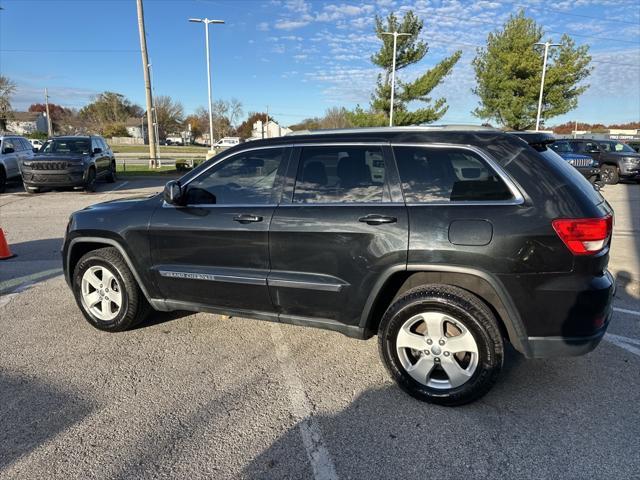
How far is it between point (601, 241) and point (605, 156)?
18186mm

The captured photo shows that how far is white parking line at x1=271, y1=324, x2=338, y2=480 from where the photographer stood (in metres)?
2.37

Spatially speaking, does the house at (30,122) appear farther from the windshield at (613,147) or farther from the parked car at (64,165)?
the windshield at (613,147)

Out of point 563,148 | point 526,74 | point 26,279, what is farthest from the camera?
point 526,74

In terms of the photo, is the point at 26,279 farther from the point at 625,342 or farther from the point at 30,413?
the point at 625,342

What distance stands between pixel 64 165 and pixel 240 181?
12.1 m

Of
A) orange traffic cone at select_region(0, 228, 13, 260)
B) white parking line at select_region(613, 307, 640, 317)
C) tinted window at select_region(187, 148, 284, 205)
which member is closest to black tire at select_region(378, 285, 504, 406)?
tinted window at select_region(187, 148, 284, 205)

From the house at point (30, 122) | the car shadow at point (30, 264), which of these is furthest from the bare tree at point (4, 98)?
the car shadow at point (30, 264)

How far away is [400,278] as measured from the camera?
121 inches

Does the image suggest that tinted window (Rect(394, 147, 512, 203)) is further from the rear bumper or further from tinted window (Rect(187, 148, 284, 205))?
the rear bumper

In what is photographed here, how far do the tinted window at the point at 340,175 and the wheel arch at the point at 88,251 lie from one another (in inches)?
64.3

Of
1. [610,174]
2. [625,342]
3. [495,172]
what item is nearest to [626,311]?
[625,342]

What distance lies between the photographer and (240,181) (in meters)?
3.50

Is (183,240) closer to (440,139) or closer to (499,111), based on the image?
(440,139)

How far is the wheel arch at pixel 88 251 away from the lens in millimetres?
3775
